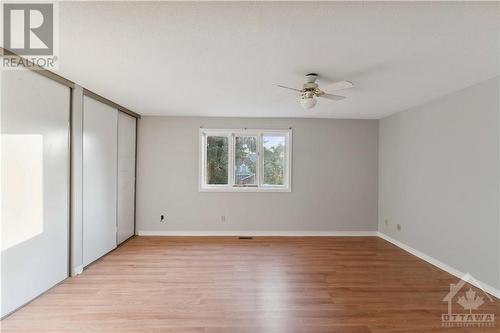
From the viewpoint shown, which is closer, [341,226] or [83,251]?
[83,251]

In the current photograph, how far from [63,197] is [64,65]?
1416 millimetres

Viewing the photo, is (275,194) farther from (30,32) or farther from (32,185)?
(30,32)

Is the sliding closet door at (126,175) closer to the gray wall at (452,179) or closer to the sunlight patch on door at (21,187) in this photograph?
the sunlight patch on door at (21,187)

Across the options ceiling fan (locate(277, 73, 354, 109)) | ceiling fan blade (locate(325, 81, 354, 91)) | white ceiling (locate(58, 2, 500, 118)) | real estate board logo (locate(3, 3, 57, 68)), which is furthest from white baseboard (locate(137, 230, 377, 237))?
real estate board logo (locate(3, 3, 57, 68))

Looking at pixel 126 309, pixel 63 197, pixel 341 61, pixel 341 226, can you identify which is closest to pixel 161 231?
pixel 63 197

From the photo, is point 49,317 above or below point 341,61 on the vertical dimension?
below

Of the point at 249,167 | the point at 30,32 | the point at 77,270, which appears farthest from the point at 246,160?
the point at 30,32

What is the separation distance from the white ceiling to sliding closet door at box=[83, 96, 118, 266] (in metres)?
0.47

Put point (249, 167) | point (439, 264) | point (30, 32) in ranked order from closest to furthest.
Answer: point (30, 32), point (439, 264), point (249, 167)

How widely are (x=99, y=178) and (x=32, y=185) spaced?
1.17 meters

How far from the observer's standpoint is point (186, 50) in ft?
6.77

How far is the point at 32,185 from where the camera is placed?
2.41 metres

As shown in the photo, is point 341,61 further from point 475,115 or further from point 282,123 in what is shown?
point 282,123

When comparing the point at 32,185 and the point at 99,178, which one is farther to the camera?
the point at 99,178
